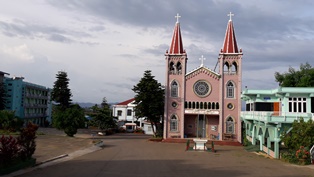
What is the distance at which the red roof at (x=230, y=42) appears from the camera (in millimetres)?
37531

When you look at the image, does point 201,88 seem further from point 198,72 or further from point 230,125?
point 230,125

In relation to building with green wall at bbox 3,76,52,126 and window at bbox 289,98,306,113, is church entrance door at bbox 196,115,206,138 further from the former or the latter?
building with green wall at bbox 3,76,52,126

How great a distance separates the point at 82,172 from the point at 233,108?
80.4 ft

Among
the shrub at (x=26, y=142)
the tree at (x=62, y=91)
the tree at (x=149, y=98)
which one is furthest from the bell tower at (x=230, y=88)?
the tree at (x=62, y=91)

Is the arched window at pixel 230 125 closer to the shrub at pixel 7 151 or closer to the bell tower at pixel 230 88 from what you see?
the bell tower at pixel 230 88

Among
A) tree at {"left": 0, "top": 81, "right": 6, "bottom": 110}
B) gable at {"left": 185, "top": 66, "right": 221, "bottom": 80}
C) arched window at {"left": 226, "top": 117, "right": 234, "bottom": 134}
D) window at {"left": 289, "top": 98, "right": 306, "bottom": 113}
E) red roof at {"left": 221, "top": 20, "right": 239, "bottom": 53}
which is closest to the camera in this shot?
window at {"left": 289, "top": 98, "right": 306, "bottom": 113}

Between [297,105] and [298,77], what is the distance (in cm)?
2151

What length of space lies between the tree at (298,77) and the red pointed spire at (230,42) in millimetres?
11719

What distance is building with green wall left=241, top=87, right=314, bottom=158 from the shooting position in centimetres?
2296

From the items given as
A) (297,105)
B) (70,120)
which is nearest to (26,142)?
(70,120)

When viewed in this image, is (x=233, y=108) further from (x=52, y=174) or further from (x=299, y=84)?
(x=52, y=174)

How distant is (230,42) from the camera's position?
124 ft

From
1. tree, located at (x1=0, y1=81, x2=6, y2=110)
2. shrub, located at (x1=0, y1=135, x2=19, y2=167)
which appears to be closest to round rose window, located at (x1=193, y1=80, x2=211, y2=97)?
shrub, located at (x1=0, y1=135, x2=19, y2=167)

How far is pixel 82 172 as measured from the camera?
15664 mm
